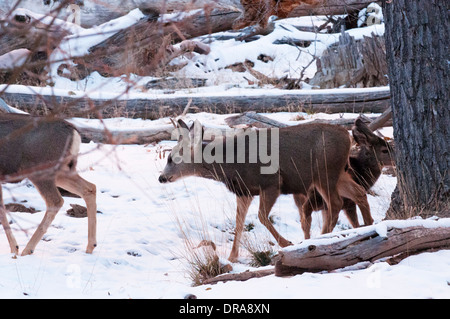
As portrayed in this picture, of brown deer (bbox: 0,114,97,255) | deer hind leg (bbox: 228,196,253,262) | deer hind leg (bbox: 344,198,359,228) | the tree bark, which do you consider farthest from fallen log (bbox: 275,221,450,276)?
brown deer (bbox: 0,114,97,255)

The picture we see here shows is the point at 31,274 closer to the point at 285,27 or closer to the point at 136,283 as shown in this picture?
the point at 136,283

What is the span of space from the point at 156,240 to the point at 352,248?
314cm

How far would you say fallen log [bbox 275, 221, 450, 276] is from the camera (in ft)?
16.3

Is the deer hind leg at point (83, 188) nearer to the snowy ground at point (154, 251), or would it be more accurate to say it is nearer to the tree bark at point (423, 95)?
the snowy ground at point (154, 251)

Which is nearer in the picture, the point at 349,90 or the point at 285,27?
the point at 349,90

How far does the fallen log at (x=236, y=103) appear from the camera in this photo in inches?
464

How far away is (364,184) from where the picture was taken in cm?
808

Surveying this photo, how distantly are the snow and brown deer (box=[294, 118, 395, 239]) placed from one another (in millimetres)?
335

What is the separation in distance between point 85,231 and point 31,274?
6.12 feet

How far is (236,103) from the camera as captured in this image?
12.3 meters

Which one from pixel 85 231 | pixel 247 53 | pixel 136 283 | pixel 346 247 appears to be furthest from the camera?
pixel 247 53

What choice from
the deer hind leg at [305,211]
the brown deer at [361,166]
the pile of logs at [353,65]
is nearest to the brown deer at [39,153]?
the deer hind leg at [305,211]
